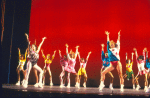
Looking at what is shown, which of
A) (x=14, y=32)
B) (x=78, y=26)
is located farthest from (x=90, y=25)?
(x=14, y=32)

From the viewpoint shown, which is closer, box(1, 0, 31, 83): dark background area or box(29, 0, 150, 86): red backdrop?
box(1, 0, 31, 83): dark background area

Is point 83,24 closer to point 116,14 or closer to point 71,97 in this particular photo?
point 116,14

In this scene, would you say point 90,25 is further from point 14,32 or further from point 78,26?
point 14,32

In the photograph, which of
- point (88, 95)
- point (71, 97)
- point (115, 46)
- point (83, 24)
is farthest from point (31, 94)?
point (83, 24)

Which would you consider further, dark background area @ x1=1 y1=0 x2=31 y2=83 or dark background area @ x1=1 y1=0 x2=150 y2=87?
dark background area @ x1=1 y1=0 x2=150 y2=87

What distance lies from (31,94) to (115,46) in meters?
→ 3.05

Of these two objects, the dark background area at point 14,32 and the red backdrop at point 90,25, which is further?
the red backdrop at point 90,25

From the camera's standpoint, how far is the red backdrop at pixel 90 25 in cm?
868

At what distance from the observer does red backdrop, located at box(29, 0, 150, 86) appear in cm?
868

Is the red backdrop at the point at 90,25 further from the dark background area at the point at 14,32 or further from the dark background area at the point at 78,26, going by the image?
the dark background area at the point at 14,32

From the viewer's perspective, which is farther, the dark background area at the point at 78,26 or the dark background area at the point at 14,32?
the dark background area at the point at 78,26

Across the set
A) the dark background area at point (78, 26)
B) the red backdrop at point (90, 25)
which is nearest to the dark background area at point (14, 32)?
the dark background area at point (78, 26)

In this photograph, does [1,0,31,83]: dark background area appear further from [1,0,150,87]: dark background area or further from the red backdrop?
the red backdrop

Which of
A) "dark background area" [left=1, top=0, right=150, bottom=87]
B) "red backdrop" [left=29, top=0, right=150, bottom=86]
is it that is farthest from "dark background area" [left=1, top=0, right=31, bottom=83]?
"red backdrop" [left=29, top=0, right=150, bottom=86]
